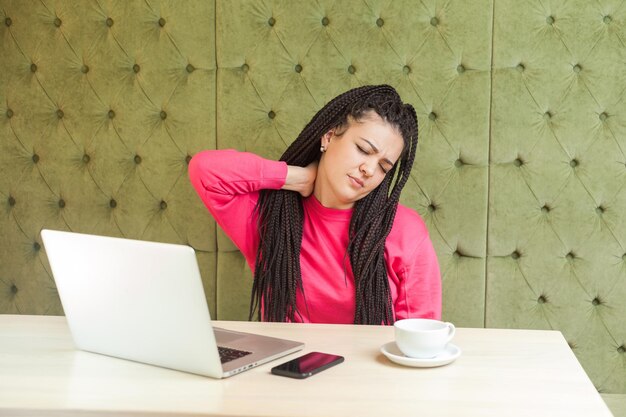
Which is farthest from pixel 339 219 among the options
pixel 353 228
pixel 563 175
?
pixel 563 175

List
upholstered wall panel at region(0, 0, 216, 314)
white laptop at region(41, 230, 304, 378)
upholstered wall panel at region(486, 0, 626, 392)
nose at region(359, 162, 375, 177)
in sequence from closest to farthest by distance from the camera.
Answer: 1. white laptop at region(41, 230, 304, 378)
2. nose at region(359, 162, 375, 177)
3. upholstered wall panel at region(486, 0, 626, 392)
4. upholstered wall panel at region(0, 0, 216, 314)

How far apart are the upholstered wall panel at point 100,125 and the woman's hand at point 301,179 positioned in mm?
400

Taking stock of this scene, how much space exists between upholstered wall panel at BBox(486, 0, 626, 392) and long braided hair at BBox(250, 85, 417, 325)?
33 centimetres

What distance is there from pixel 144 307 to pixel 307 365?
0.26 metres

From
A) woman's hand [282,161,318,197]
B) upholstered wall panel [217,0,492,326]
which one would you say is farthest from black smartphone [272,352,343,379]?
upholstered wall panel [217,0,492,326]

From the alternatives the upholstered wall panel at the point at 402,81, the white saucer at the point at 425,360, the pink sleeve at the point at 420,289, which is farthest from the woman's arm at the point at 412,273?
the white saucer at the point at 425,360

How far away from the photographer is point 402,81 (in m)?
2.04

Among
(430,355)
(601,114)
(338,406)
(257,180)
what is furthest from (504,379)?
(601,114)

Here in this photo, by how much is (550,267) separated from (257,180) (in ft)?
2.75

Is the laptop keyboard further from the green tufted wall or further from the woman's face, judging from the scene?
the green tufted wall

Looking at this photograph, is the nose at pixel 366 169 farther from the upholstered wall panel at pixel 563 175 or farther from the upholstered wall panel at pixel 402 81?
the upholstered wall panel at pixel 563 175

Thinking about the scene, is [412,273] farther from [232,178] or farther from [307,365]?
[307,365]

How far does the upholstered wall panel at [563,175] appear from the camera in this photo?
6.42 feet

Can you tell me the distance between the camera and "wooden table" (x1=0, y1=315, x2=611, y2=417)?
3.16 ft
